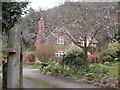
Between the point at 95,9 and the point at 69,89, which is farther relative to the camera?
the point at 95,9

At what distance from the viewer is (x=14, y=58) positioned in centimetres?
186

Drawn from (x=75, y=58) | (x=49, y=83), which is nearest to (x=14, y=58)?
(x=49, y=83)

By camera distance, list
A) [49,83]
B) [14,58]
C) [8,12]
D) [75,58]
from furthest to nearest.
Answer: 1. [75,58]
2. [49,83]
3. [8,12]
4. [14,58]

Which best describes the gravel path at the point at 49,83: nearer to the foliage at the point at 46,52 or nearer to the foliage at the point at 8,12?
the foliage at the point at 8,12

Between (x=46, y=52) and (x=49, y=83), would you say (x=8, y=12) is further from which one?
(x=46, y=52)

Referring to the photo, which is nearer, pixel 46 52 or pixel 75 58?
pixel 75 58

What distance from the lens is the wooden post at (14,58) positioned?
184 cm

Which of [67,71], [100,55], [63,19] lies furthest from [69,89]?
[100,55]

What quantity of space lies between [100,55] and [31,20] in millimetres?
9454

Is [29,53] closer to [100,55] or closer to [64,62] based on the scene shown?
[100,55]

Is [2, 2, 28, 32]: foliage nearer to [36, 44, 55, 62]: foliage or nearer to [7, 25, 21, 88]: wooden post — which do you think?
[7, 25, 21, 88]: wooden post

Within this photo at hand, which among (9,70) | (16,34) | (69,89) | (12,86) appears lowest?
(69,89)

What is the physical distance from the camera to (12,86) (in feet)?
6.24

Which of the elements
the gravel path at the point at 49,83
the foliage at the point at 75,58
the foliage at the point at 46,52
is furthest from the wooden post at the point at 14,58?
the foliage at the point at 46,52
